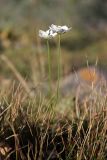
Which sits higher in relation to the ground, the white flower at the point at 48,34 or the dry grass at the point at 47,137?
the white flower at the point at 48,34

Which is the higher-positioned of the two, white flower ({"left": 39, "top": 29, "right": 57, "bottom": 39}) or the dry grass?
white flower ({"left": 39, "top": 29, "right": 57, "bottom": 39})

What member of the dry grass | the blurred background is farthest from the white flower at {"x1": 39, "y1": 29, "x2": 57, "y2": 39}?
the blurred background

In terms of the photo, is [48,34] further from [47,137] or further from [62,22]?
[62,22]

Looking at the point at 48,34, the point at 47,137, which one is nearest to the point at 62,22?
the point at 48,34

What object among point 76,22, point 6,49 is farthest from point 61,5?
point 6,49

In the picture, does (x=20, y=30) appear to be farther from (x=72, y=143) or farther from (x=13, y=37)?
(x=72, y=143)

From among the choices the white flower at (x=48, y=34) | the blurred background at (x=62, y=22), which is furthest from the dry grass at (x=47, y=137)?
the blurred background at (x=62, y=22)

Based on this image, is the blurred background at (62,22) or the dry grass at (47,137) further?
the blurred background at (62,22)

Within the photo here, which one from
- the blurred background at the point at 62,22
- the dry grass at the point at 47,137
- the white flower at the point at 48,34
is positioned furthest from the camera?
the blurred background at the point at 62,22

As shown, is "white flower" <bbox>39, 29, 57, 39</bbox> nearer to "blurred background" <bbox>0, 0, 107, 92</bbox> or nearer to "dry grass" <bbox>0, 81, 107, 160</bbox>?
"dry grass" <bbox>0, 81, 107, 160</bbox>

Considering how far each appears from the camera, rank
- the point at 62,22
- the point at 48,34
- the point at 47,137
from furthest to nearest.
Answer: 1. the point at 62,22
2. the point at 48,34
3. the point at 47,137

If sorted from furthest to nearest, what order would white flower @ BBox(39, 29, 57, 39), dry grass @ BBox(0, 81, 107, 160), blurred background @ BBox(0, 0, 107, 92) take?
blurred background @ BBox(0, 0, 107, 92) < white flower @ BBox(39, 29, 57, 39) < dry grass @ BBox(0, 81, 107, 160)

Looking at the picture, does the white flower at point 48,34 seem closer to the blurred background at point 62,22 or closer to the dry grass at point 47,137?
the dry grass at point 47,137

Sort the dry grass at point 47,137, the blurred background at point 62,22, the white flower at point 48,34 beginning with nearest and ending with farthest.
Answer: the dry grass at point 47,137
the white flower at point 48,34
the blurred background at point 62,22
